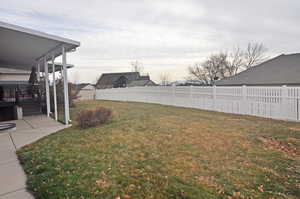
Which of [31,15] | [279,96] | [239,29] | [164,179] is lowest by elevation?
[164,179]

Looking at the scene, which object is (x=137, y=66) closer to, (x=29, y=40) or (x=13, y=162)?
(x=29, y=40)

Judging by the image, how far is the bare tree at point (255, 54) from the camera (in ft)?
96.7

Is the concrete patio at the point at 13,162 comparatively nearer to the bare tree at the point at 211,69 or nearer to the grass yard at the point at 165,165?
the grass yard at the point at 165,165

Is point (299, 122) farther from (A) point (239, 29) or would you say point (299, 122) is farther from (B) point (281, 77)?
(A) point (239, 29)

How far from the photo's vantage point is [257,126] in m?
5.76

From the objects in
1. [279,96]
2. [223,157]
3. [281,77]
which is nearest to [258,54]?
[281,77]

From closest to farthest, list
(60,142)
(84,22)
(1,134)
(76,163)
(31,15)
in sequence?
(76,163)
(60,142)
(1,134)
(31,15)
(84,22)

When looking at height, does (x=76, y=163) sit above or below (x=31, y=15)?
below

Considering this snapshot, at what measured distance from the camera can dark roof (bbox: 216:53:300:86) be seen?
38.4ft

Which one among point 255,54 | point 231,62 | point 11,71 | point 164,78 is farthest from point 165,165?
point 164,78

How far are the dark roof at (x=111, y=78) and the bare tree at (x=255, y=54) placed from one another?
87.8 ft

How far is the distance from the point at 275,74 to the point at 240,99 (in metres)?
7.25

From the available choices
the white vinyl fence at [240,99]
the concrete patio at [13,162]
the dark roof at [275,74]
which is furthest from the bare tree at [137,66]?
the concrete patio at [13,162]

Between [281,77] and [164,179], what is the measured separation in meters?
13.4
